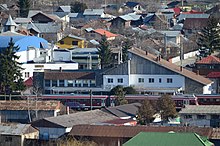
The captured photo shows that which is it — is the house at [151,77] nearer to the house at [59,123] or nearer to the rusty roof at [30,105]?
the rusty roof at [30,105]

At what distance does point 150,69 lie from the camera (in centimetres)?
2447

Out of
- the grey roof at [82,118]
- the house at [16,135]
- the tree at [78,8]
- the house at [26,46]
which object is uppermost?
the tree at [78,8]

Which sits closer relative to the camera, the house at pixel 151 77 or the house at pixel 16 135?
the house at pixel 16 135

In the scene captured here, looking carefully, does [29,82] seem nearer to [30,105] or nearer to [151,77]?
[151,77]

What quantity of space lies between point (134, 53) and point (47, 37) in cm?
1245

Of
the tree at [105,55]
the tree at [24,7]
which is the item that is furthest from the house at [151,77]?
the tree at [24,7]

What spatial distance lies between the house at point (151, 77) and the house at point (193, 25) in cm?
1424

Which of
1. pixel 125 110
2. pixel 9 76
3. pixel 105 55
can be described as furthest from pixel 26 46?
pixel 125 110

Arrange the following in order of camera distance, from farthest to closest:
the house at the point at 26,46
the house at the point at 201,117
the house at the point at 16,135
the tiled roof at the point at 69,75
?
the house at the point at 26,46
the tiled roof at the point at 69,75
the house at the point at 201,117
the house at the point at 16,135

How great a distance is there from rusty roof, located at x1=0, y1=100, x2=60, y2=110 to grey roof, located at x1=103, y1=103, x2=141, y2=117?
4.95ft

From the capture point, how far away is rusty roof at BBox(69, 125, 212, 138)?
1647 centimetres

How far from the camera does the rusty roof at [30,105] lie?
68.4 ft

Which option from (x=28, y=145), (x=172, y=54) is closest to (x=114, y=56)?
(x=172, y=54)

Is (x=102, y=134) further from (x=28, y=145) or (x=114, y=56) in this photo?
(x=114, y=56)
